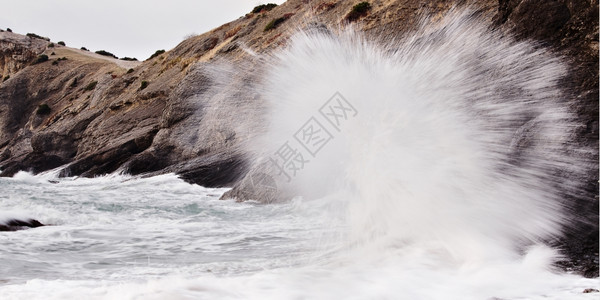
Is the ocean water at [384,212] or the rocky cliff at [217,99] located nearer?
the ocean water at [384,212]

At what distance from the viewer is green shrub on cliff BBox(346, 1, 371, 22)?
19598 millimetres

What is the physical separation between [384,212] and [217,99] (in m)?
13.9

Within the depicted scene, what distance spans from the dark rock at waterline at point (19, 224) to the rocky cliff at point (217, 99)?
4703mm

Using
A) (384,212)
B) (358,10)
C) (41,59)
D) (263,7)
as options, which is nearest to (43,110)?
(41,59)

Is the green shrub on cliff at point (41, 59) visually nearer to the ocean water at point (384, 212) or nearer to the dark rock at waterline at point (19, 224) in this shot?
the ocean water at point (384, 212)

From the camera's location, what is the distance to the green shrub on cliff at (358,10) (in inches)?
772

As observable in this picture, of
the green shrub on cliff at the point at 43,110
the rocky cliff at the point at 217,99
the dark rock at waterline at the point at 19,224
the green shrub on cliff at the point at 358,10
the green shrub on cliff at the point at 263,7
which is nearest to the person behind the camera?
the rocky cliff at the point at 217,99

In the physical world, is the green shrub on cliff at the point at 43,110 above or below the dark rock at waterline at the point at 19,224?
above

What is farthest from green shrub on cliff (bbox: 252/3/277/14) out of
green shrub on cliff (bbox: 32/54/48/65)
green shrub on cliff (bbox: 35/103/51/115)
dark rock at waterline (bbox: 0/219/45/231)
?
green shrub on cliff (bbox: 32/54/48/65)

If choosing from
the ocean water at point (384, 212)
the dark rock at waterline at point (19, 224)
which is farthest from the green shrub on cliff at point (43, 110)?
the dark rock at waterline at point (19, 224)

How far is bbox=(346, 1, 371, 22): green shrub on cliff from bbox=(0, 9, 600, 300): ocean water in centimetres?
805

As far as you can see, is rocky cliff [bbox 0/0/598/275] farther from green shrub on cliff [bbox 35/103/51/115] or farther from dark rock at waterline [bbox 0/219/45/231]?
dark rock at waterline [bbox 0/219/45/231]

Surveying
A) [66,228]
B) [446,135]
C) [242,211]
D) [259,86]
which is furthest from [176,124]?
[446,135]

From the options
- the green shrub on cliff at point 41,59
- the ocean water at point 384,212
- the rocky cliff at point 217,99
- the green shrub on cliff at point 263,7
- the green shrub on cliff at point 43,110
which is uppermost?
the green shrub on cliff at point 41,59
